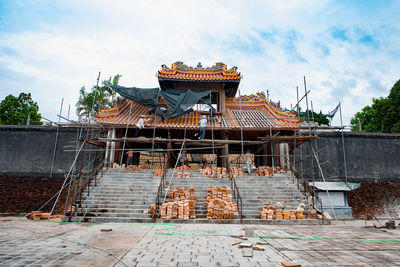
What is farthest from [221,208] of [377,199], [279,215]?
[377,199]

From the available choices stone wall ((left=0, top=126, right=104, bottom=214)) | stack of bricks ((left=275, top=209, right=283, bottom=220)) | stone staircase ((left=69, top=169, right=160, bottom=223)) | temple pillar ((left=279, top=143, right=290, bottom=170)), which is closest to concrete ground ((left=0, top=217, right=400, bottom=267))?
stone staircase ((left=69, top=169, right=160, bottom=223))

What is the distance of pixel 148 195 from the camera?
10.5 m

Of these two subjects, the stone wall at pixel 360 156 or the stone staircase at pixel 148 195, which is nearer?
the stone staircase at pixel 148 195

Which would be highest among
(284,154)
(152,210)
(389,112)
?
(389,112)

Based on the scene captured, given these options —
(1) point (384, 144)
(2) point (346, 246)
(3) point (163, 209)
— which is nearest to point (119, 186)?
(3) point (163, 209)

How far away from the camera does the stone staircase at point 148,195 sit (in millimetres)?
9133

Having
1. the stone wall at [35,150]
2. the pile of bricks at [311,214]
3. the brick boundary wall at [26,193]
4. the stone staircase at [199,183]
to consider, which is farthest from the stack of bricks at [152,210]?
the stone wall at [35,150]

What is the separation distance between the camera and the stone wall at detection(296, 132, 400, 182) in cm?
1430

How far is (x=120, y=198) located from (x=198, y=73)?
35.0ft

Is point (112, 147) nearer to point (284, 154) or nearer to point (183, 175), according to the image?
point (183, 175)

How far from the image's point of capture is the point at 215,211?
9.05 metres

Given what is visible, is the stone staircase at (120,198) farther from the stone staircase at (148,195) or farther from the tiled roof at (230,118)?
the tiled roof at (230,118)

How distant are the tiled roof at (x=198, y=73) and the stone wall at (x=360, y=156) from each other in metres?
6.89

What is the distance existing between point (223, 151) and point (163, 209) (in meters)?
6.86
